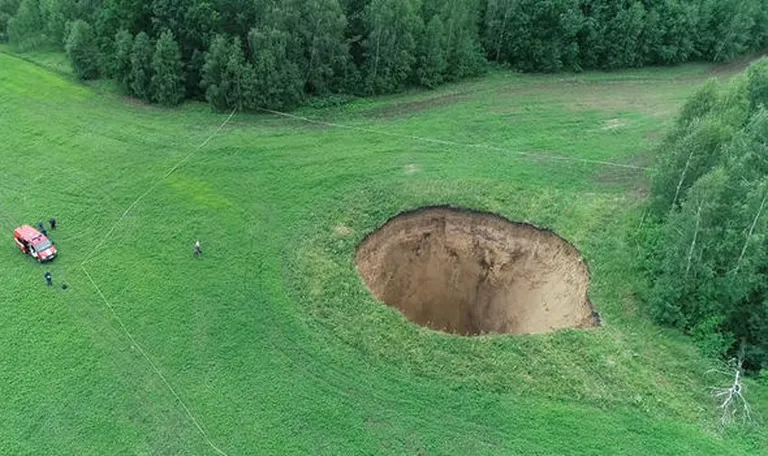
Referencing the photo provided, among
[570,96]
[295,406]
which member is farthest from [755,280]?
[570,96]

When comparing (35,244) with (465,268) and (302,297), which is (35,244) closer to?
(302,297)

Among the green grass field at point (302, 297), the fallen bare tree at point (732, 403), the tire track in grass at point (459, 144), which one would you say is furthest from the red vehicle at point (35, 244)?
the fallen bare tree at point (732, 403)

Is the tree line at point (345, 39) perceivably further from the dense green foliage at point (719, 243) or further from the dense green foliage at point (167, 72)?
the dense green foliage at point (719, 243)

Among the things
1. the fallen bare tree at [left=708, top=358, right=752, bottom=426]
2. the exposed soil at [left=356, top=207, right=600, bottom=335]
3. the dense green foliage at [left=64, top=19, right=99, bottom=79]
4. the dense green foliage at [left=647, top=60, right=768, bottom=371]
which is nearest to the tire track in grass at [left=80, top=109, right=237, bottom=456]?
the exposed soil at [left=356, top=207, right=600, bottom=335]

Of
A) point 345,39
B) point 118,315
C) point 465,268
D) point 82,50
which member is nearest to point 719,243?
point 465,268

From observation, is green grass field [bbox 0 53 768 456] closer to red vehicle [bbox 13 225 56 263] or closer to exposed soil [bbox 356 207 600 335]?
red vehicle [bbox 13 225 56 263]
